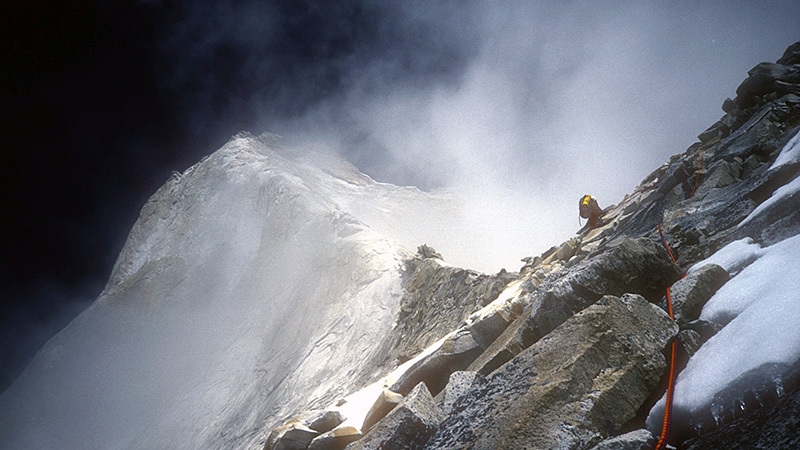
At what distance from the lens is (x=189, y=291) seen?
1479 inches

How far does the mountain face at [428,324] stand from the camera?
330cm

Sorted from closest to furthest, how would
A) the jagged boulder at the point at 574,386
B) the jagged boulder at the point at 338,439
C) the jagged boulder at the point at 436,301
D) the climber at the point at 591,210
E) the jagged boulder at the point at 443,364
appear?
the jagged boulder at the point at 574,386 → the jagged boulder at the point at 338,439 → the jagged boulder at the point at 443,364 → the jagged boulder at the point at 436,301 → the climber at the point at 591,210

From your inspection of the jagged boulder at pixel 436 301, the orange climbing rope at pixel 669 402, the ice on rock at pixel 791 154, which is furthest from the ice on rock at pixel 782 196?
the jagged boulder at pixel 436 301

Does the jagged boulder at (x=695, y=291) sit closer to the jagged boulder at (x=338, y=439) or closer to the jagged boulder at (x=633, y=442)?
the jagged boulder at (x=633, y=442)

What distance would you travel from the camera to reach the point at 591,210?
53.8 feet

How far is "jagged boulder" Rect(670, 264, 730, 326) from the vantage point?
423 cm

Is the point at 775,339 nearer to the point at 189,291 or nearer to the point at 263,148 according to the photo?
the point at 189,291

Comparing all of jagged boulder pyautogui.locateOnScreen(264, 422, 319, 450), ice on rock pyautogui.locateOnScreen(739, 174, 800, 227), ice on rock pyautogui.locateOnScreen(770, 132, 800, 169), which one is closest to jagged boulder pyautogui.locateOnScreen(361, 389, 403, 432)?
Result: jagged boulder pyautogui.locateOnScreen(264, 422, 319, 450)

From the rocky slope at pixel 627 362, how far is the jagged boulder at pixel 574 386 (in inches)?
0.5

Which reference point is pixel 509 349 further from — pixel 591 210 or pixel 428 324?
pixel 591 210

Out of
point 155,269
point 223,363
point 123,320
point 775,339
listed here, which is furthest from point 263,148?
point 775,339

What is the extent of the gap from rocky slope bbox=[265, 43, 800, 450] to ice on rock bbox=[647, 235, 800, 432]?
1 cm

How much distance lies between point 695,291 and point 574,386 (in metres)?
2.26

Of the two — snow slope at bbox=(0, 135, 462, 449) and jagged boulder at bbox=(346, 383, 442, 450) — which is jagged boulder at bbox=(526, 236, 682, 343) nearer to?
jagged boulder at bbox=(346, 383, 442, 450)
